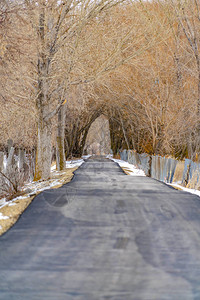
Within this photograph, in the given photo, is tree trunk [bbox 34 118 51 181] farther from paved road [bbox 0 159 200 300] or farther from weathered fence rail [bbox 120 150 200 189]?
paved road [bbox 0 159 200 300]

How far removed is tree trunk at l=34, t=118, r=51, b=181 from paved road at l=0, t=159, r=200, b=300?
22.9ft

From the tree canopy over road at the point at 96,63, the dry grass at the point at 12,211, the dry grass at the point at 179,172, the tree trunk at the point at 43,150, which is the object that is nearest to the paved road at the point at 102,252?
the dry grass at the point at 12,211

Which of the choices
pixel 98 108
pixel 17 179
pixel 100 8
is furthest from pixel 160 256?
pixel 98 108

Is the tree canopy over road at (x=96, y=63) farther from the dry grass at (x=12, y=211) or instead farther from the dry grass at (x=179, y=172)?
the dry grass at (x=179, y=172)

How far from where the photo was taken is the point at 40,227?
490 centimetres

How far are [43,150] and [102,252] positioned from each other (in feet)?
31.6

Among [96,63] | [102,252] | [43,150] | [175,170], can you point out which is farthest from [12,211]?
[96,63]

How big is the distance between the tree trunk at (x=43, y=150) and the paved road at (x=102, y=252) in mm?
6982

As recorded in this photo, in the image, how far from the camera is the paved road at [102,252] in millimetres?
3143

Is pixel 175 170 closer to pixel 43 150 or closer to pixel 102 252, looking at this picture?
pixel 43 150

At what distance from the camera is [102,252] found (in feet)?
13.0

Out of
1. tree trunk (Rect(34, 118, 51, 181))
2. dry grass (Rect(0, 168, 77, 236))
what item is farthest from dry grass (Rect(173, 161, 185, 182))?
dry grass (Rect(0, 168, 77, 236))

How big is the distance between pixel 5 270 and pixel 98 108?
1276 inches

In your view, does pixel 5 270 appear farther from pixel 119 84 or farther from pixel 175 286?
pixel 119 84
